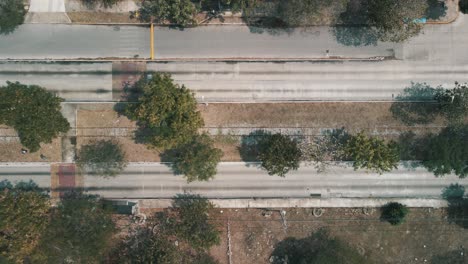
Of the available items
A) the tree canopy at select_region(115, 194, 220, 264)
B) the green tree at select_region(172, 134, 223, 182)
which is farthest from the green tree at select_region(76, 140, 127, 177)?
the tree canopy at select_region(115, 194, 220, 264)

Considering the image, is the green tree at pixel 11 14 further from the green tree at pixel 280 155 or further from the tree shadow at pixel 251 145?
the green tree at pixel 280 155

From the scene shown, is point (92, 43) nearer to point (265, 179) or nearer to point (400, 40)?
point (265, 179)

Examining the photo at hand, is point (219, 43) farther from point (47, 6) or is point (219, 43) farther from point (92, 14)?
point (47, 6)

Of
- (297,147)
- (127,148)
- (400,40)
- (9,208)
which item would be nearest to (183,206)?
(127,148)

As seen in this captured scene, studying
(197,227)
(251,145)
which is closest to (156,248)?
(197,227)

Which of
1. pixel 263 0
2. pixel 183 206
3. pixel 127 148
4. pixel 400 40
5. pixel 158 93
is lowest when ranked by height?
pixel 183 206

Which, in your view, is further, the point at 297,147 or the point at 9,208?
the point at 297,147
